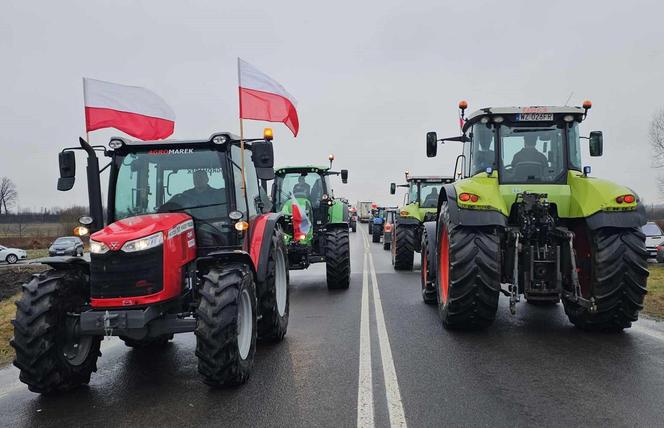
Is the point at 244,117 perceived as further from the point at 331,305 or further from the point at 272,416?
the point at 331,305

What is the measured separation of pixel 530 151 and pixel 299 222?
5197mm

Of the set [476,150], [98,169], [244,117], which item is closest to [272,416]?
[98,169]

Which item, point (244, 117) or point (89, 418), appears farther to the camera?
point (244, 117)

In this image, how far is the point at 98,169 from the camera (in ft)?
17.5

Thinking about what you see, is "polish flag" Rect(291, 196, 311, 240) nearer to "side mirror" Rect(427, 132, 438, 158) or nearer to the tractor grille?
"side mirror" Rect(427, 132, 438, 158)

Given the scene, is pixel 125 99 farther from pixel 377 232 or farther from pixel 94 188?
pixel 377 232

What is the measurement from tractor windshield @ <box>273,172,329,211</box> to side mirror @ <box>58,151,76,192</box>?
7.14m

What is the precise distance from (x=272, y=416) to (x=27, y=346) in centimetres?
225

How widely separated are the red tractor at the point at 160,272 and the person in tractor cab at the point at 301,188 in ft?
19.8

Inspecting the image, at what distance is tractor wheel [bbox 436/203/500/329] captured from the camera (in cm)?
619

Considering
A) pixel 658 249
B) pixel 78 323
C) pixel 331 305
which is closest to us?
pixel 78 323

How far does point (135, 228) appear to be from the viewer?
4891 mm

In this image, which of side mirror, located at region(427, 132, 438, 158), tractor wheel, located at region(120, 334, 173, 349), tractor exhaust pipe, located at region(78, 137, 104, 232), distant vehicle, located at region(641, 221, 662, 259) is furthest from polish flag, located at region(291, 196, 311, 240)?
distant vehicle, located at region(641, 221, 662, 259)

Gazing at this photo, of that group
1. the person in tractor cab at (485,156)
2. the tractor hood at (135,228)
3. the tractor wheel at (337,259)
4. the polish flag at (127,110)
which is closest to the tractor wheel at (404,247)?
the tractor wheel at (337,259)
